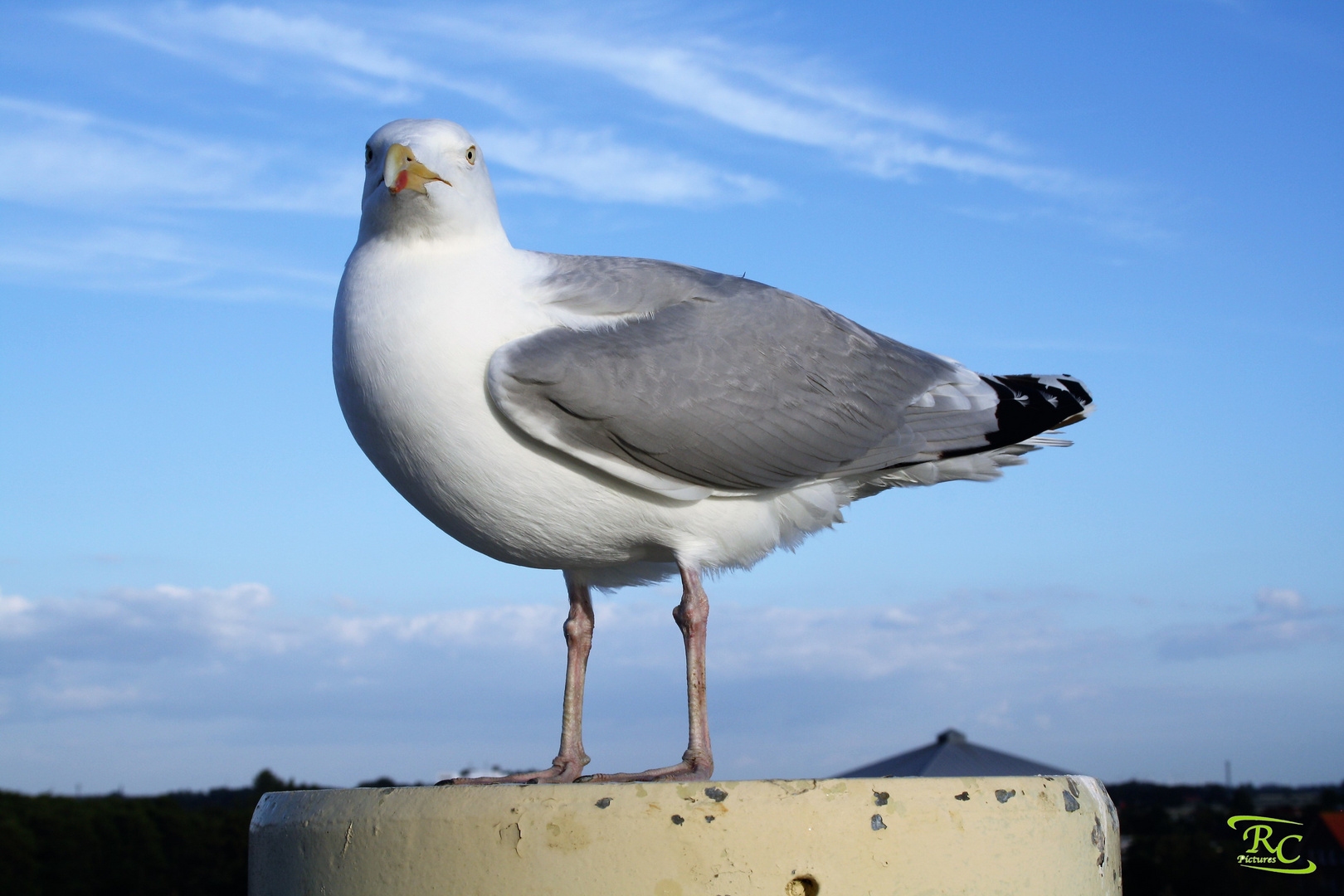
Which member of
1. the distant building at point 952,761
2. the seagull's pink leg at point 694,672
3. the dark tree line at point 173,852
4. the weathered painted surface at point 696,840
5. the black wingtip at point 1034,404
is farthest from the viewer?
the dark tree line at point 173,852

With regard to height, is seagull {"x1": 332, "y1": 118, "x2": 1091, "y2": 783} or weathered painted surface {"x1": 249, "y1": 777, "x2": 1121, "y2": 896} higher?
seagull {"x1": 332, "y1": 118, "x2": 1091, "y2": 783}

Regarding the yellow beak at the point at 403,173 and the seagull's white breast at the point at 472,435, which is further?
the yellow beak at the point at 403,173

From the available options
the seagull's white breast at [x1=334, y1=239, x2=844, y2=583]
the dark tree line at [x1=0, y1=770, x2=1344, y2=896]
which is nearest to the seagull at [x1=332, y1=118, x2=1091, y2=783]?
the seagull's white breast at [x1=334, y1=239, x2=844, y2=583]

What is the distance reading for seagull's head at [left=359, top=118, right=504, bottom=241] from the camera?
4.59m

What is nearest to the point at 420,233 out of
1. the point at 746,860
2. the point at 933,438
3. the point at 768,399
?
the point at 768,399

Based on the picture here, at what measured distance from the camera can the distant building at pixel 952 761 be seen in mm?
13664

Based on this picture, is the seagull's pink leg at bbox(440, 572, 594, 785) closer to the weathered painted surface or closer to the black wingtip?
the weathered painted surface

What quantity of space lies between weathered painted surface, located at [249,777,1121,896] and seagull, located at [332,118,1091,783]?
25.0 inches

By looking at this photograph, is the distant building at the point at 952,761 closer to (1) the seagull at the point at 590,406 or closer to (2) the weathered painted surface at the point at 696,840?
(1) the seagull at the point at 590,406

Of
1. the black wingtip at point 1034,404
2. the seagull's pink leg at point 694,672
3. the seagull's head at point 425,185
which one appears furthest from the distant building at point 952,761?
the seagull's head at point 425,185

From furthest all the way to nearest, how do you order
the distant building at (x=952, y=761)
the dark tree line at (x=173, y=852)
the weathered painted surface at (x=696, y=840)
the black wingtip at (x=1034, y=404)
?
the dark tree line at (x=173, y=852), the distant building at (x=952, y=761), the black wingtip at (x=1034, y=404), the weathered painted surface at (x=696, y=840)

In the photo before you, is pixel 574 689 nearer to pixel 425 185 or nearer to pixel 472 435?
pixel 472 435

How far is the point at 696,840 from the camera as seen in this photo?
3205mm

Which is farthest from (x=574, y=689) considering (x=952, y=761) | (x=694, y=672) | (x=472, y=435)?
(x=952, y=761)
